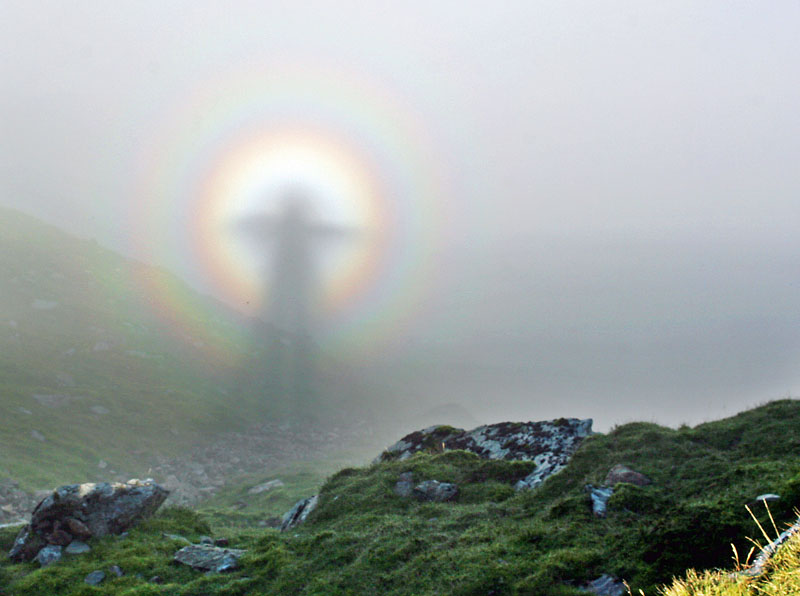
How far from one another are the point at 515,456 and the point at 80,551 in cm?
2430

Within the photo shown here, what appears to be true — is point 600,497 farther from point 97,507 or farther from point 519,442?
point 97,507

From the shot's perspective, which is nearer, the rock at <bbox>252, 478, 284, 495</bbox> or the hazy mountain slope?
the rock at <bbox>252, 478, 284, 495</bbox>

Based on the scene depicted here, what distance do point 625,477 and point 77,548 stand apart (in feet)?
82.8

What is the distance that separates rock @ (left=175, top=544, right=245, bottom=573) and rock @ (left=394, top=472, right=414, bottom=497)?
855 cm

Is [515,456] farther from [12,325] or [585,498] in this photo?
[12,325]

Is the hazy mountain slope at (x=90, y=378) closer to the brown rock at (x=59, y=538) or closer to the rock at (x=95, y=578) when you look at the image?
the brown rock at (x=59, y=538)

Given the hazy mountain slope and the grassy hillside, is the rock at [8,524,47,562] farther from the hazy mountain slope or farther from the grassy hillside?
the hazy mountain slope

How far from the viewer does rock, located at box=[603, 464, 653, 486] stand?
67.8ft

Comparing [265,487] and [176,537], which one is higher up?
[265,487]

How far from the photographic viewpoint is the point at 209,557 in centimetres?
2277

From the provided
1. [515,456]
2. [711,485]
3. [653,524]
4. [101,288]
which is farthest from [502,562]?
[101,288]

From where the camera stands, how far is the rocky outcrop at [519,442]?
2977 cm

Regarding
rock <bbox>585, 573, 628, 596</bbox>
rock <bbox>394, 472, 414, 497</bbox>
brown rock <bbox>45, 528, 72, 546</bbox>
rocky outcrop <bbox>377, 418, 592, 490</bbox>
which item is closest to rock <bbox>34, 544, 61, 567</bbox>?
brown rock <bbox>45, 528, 72, 546</bbox>

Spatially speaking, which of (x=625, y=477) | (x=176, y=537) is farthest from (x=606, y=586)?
(x=176, y=537)
